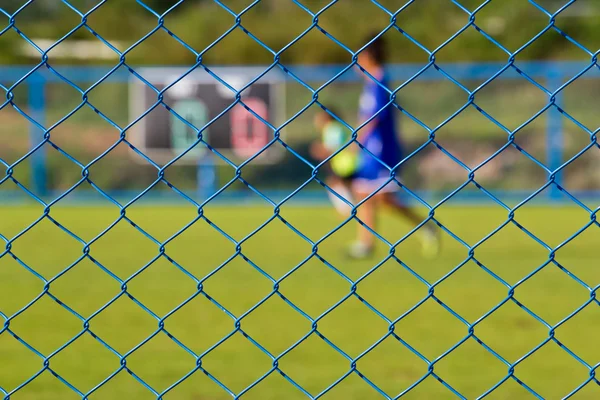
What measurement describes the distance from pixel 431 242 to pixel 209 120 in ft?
19.3

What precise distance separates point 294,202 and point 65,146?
405cm

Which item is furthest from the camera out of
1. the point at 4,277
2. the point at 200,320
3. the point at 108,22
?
the point at 108,22

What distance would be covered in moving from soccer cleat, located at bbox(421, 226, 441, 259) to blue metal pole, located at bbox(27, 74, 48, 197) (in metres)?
7.79

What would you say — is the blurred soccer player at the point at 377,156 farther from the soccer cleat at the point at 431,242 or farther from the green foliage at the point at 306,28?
the green foliage at the point at 306,28

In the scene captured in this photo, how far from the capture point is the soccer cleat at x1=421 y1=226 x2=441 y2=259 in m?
8.25

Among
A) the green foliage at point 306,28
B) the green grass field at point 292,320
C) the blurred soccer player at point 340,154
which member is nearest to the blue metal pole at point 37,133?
the green grass field at point 292,320

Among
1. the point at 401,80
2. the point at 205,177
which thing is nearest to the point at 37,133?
the point at 205,177

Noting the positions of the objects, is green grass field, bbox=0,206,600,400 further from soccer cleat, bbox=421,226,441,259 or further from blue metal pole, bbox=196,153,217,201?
blue metal pole, bbox=196,153,217,201

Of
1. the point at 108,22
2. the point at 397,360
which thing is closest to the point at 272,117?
the point at 397,360

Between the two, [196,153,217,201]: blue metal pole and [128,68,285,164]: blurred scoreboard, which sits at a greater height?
[128,68,285,164]: blurred scoreboard

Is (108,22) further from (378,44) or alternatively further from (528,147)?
(378,44)

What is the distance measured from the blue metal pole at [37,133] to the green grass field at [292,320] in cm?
476

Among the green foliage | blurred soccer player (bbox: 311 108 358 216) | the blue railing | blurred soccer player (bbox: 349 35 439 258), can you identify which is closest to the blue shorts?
blurred soccer player (bbox: 349 35 439 258)

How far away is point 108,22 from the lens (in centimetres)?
2580
